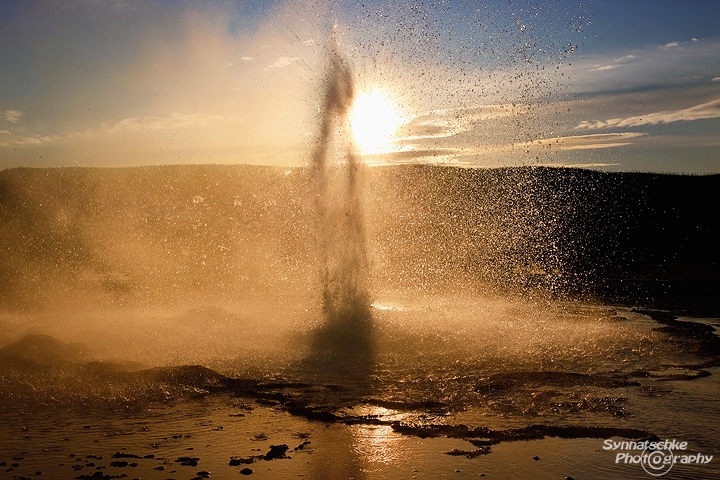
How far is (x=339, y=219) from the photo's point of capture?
15898 mm

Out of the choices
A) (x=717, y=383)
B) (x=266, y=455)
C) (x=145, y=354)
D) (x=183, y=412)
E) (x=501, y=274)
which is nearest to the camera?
(x=266, y=455)

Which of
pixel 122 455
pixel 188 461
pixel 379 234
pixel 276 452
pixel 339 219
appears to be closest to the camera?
pixel 188 461

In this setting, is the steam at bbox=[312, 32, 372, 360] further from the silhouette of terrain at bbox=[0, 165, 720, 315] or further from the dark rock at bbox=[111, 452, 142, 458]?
the dark rock at bbox=[111, 452, 142, 458]

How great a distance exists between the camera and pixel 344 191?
15.9 meters

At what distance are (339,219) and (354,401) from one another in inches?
302

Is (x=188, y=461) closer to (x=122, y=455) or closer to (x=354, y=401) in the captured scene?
(x=122, y=455)

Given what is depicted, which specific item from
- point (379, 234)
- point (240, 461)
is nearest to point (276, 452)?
point (240, 461)

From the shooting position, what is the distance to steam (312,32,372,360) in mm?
14602

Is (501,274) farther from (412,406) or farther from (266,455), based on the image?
(266,455)

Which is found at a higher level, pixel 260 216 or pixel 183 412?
pixel 260 216

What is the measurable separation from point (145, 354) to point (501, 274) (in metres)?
20.6

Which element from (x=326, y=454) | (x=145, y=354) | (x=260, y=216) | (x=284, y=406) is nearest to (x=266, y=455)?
(x=326, y=454)

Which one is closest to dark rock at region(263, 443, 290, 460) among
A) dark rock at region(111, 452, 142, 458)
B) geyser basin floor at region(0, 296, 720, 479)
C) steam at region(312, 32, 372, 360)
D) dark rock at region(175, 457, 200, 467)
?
geyser basin floor at region(0, 296, 720, 479)

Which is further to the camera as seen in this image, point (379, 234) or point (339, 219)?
point (379, 234)
